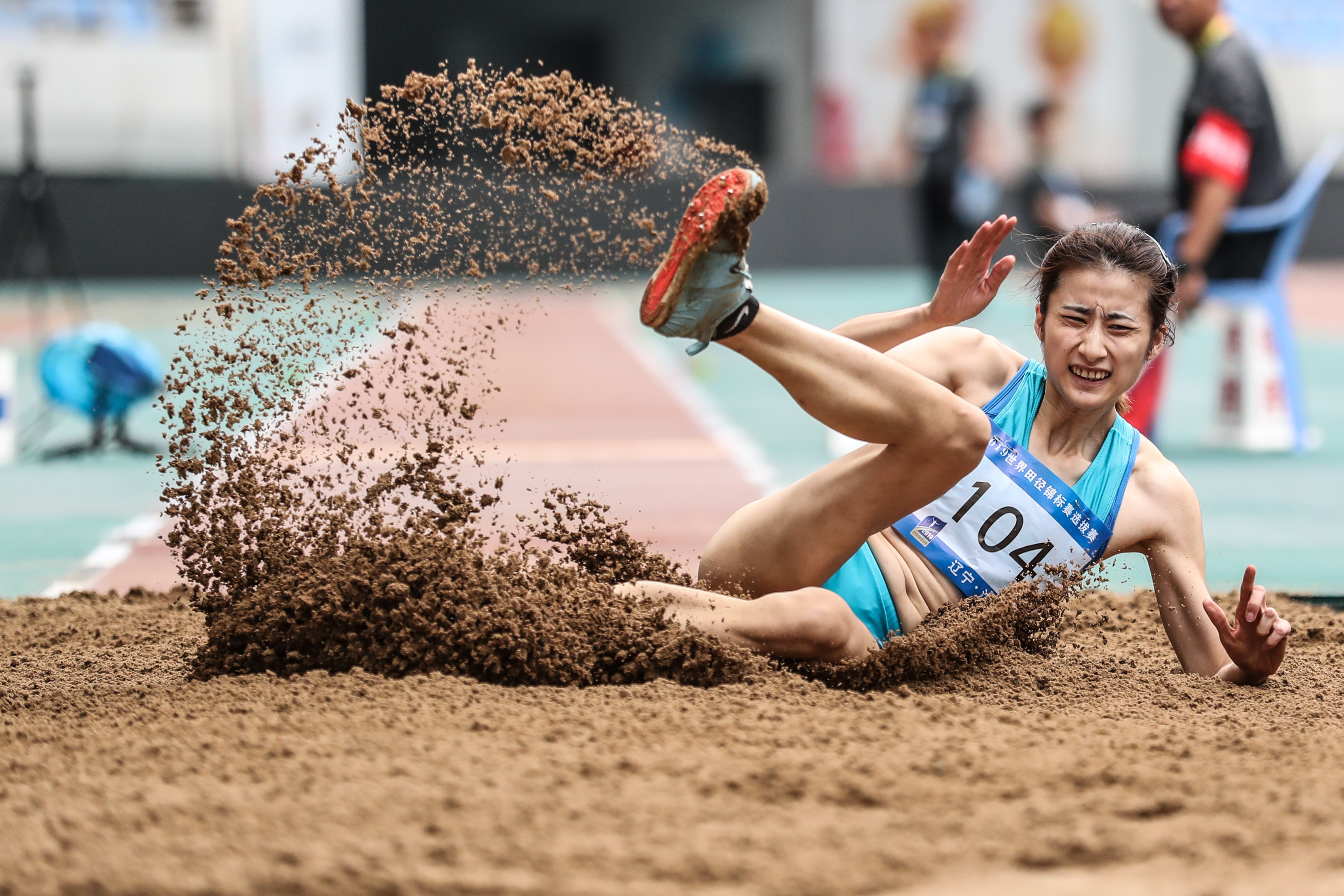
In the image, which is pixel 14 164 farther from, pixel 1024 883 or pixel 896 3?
pixel 1024 883

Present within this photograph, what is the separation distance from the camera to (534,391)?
10.9m

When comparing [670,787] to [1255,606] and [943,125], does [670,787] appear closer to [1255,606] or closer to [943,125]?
[1255,606]

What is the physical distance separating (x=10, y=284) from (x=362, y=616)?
1736 cm

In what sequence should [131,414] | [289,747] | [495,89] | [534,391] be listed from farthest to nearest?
[534,391], [131,414], [495,89], [289,747]

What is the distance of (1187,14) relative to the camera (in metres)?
7.40

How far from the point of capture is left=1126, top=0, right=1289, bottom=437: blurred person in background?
7.26 m

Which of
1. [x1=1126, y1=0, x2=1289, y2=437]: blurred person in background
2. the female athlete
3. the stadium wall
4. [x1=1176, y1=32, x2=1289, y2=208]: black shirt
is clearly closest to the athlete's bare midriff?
the female athlete

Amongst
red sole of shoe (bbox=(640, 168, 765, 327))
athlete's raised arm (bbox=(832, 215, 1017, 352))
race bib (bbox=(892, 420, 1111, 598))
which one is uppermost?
red sole of shoe (bbox=(640, 168, 765, 327))

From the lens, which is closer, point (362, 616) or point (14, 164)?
point (362, 616)

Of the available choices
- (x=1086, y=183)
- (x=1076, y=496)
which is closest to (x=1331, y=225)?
(x=1086, y=183)

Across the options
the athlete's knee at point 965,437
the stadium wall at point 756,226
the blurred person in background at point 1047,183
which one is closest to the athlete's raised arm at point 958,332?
the athlete's knee at point 965,437

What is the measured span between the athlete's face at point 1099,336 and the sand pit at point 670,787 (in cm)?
74

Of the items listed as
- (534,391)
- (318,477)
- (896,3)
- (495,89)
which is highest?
(896,3)

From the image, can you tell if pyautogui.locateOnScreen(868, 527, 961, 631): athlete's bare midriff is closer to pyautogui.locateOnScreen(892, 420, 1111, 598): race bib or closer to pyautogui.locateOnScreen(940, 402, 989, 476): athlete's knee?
pyautogui.locateOnScreen(892, 420, 1111, 598): race bib
